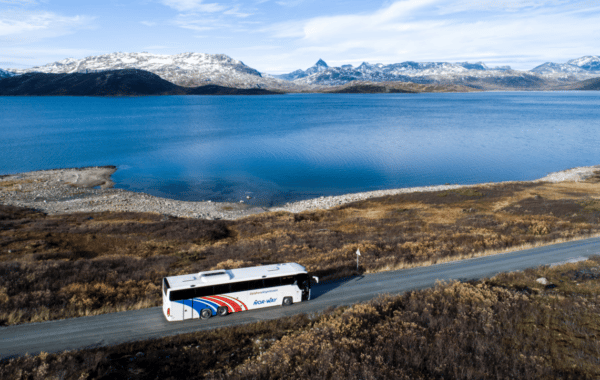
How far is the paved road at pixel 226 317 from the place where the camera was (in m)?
14.1

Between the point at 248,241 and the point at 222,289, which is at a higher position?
the point at 222,289

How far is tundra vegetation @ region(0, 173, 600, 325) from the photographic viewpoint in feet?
61.5

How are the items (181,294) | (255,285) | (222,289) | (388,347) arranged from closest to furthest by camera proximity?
1. (388,347)
2. (181,294)
3. (222,289)
4. (255,285)

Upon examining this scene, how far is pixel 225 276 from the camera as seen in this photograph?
1675cm

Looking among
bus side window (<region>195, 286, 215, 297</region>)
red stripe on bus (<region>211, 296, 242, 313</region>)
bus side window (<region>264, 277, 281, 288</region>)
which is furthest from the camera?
bus side window (<region>264, 277, 281, 288</region>)

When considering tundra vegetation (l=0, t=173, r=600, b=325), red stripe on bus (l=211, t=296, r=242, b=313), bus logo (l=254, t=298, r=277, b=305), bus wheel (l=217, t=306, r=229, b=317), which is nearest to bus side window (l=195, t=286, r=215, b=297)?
red stripe on bus (l=211, t=296, r=242, b=313)

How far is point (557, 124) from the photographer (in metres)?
142

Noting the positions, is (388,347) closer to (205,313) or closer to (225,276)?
(225,276)

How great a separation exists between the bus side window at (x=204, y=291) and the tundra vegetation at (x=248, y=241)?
366 centimetres

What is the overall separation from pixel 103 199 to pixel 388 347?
55069 millimetres

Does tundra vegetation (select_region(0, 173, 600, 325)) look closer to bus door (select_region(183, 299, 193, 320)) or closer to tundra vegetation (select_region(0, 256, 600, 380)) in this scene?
bus door (select_region(183, 299, 193, 320))

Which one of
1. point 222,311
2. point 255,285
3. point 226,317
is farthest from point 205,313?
point 255,285

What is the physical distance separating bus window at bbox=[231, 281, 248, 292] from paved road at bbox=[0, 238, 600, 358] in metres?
1.37

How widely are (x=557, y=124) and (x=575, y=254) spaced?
488ft
